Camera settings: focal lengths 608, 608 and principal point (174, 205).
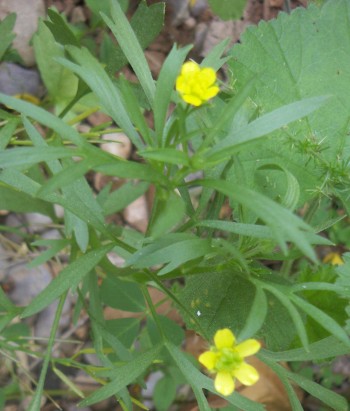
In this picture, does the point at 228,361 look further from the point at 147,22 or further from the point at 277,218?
the point at 147,22

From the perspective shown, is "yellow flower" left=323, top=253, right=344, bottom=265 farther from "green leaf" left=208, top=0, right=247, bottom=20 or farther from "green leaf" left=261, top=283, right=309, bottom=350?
"green leaf" left=261, top=283, right=309, bottom=350

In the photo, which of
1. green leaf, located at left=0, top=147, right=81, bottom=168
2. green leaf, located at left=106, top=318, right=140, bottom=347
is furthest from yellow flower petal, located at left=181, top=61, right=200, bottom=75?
green leaf, located at left=106, top=318, right=140, bottom=347

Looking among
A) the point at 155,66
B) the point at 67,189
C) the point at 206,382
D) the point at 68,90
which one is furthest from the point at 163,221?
the point at 155,66

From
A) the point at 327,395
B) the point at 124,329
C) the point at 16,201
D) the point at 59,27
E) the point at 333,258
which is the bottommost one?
the point at 333,258

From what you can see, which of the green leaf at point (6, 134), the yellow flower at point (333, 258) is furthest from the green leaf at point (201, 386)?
the yellow flower at point (333, 258)

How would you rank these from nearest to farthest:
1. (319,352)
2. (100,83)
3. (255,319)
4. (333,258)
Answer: (255,319)
(100,83)
(319,352)
(333,258)

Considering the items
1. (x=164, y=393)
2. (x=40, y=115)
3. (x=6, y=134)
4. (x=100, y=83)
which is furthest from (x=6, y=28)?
(x=164, y=393)

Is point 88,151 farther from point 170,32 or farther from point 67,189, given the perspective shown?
point 170,32

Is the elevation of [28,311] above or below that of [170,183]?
below
